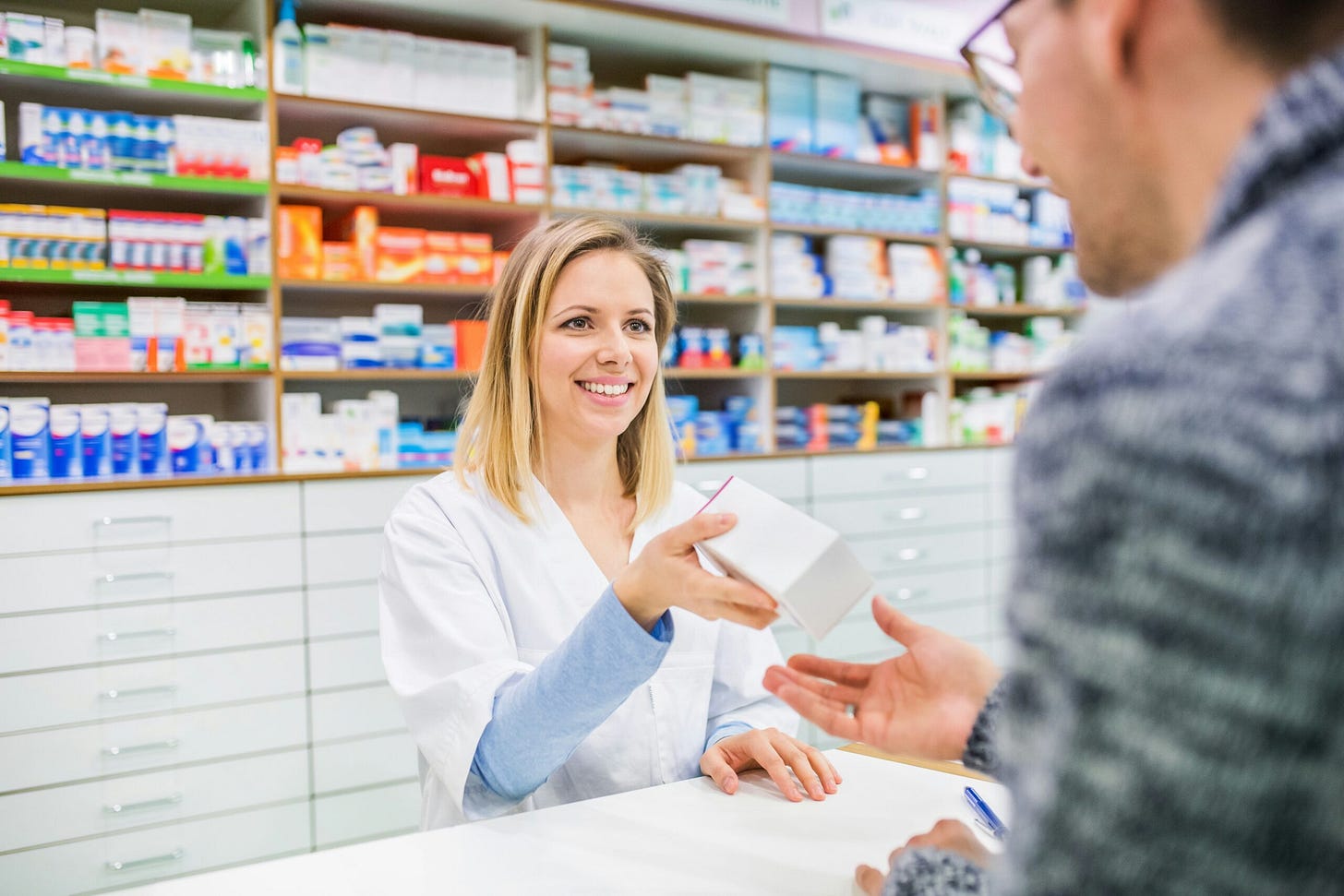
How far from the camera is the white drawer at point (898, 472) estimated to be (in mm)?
4203

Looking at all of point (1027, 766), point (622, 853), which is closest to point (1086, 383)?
point (1027, 766)

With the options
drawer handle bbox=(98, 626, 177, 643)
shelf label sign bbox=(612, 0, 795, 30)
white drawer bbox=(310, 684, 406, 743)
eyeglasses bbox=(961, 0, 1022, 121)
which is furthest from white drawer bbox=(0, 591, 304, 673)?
eyeglasses bbox=(961, 0, 1022, 121)

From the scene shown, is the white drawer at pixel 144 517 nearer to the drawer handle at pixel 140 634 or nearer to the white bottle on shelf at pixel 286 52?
the drawer handle at pixel 140 634

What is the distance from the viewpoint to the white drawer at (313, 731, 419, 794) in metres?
3.19

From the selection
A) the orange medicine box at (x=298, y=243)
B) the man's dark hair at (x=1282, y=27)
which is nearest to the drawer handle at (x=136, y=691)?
the orange medicine box at (x=298, y=243)

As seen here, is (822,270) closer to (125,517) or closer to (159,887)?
(125,517)

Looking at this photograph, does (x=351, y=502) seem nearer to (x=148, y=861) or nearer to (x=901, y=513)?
(x=148, y=861)

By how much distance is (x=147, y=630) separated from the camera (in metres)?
2.99

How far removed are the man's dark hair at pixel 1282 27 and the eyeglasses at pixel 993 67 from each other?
1.33ft

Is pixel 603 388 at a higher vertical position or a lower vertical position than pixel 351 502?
higher

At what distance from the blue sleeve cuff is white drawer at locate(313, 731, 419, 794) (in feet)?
5.81

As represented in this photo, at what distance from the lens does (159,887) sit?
115cm

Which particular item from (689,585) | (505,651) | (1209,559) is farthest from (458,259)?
(1209,559)

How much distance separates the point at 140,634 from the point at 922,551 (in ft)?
10.1
